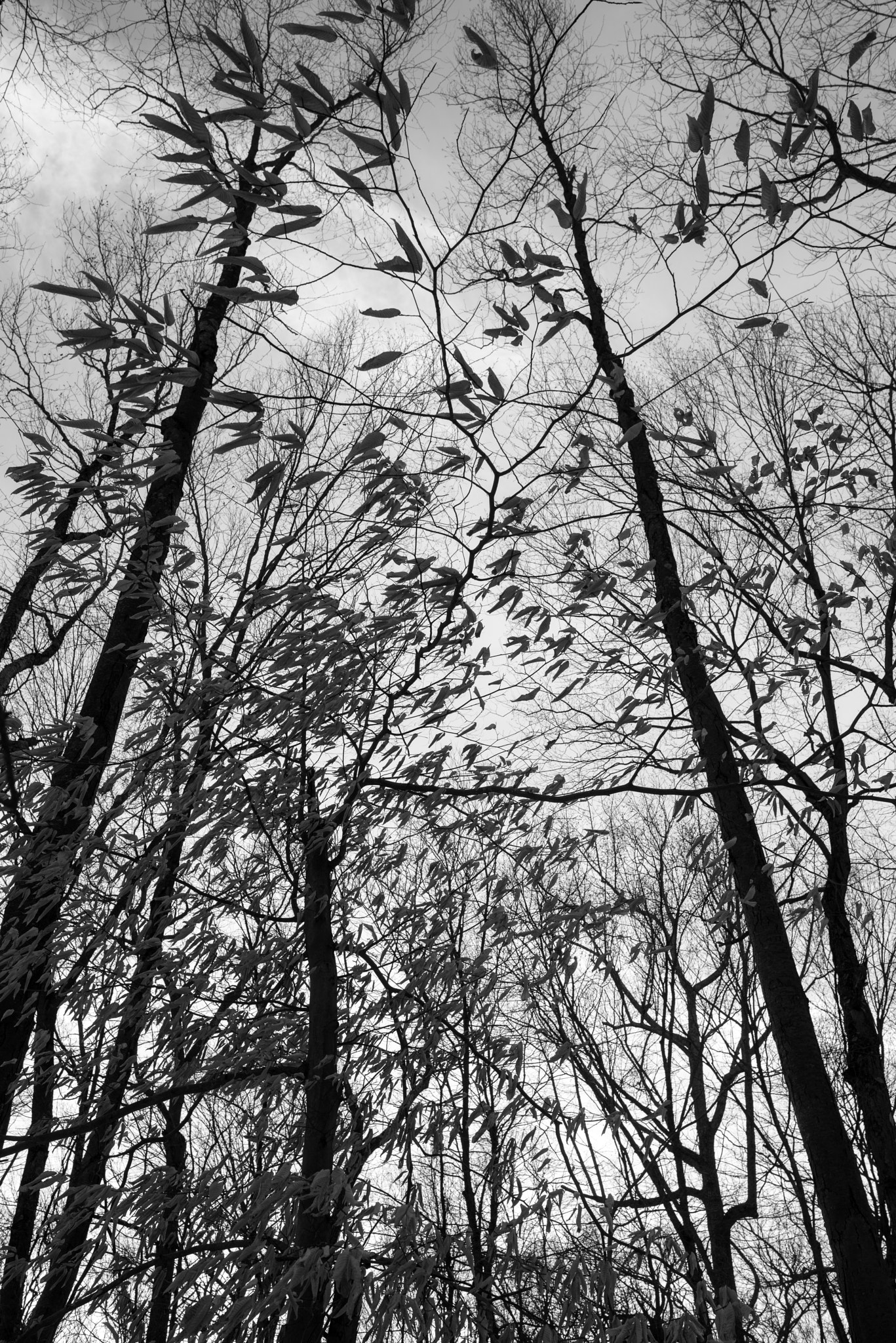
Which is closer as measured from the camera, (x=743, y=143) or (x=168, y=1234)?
(x=743, y=143)

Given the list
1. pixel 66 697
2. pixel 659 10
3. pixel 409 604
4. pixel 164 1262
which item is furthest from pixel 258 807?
pixel 66 697

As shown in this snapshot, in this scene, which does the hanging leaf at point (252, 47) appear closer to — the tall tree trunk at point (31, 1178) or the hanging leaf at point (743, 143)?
the hanging leaf at point (743, 143)

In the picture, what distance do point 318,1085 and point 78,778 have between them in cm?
171

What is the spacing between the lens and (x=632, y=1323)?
2.46 m

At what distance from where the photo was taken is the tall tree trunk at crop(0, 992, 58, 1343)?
11.6 ft

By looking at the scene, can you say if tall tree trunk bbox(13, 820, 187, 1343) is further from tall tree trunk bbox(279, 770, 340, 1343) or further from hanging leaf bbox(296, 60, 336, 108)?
hanging leaf bbox(296, 60, 336, 108)

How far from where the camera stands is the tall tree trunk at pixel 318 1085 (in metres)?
2.58

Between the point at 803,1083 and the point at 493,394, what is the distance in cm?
331

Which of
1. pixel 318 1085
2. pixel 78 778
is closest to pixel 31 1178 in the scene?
pixel 78 778

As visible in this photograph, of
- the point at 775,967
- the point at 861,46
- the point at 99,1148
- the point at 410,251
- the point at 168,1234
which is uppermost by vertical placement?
the point at 861,46

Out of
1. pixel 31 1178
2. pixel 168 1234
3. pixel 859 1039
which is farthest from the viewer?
pixel 859 1039

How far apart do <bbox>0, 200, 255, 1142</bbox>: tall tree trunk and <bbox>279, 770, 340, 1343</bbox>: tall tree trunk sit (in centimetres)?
97

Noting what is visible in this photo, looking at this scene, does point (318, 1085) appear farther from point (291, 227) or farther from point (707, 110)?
point (707, 110)

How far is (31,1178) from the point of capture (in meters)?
5.18
